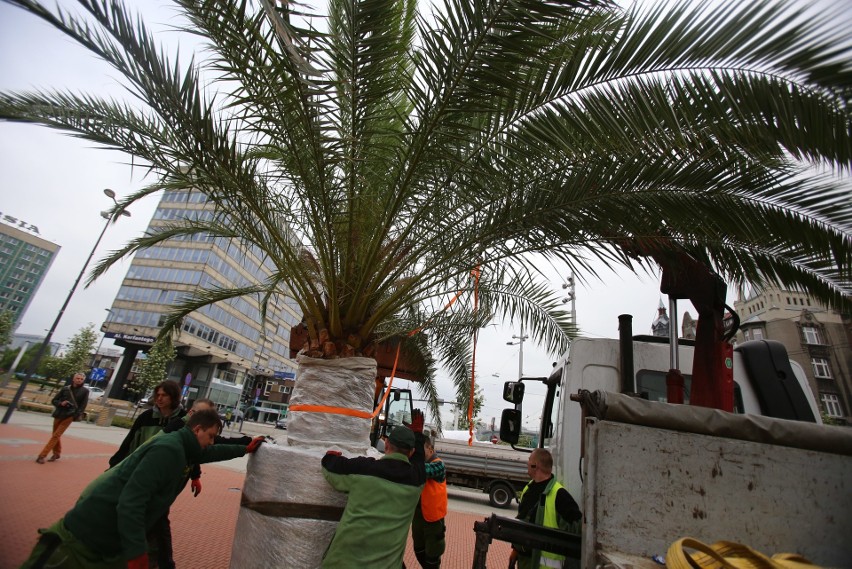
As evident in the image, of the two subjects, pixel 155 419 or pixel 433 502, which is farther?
pixel 433 502

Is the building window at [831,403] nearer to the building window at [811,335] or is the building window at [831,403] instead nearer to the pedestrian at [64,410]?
the building window at [811,335]

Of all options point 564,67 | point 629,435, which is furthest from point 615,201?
point 629,435

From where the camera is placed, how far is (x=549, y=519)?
3.27m

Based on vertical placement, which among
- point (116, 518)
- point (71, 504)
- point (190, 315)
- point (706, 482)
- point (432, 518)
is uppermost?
point (190, 315)

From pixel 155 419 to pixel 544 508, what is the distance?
3.53 m

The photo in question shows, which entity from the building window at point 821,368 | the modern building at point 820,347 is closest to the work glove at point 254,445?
the modern building at point 820,347

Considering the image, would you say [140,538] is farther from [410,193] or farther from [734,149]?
[734,149]

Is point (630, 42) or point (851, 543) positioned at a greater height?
point (630, 42)

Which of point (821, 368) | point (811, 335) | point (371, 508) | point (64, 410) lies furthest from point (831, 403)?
point (64, 410)

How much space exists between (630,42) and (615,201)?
3.84 ft

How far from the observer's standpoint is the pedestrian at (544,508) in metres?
3.20

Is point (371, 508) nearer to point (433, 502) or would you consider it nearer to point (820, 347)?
point (433, 502)

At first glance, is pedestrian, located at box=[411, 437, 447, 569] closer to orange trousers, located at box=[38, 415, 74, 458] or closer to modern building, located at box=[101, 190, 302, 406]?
orange trousers, located at box=[38, 415, 74, 458]

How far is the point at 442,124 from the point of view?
310 centimetres
